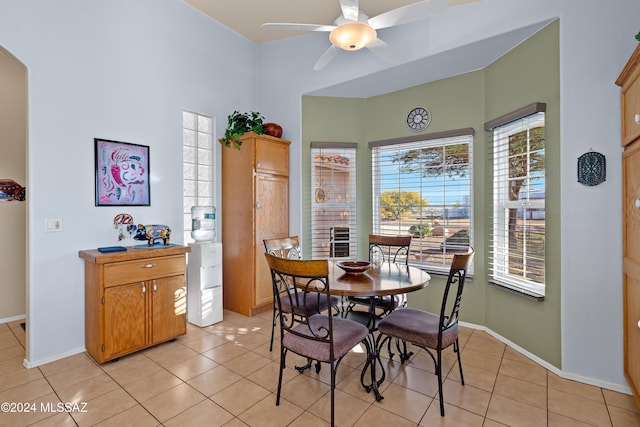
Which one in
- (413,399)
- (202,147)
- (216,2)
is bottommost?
(413,399)

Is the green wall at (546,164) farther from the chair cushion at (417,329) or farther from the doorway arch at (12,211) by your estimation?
the doorway arch at (12,211)

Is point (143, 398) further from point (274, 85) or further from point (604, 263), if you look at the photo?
point (274, 85)

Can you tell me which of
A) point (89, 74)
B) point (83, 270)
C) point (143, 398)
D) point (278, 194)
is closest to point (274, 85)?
point (278, 194)

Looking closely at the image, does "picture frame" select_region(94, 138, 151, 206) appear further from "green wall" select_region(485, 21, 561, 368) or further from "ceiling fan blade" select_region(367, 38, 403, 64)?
"green wall" select_region(485, 21, 561, 368)

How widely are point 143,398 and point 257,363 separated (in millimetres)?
829

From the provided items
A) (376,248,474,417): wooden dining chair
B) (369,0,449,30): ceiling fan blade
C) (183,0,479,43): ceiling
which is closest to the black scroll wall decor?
(376,248,474,417): wooden dining chair

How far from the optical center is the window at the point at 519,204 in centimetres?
266

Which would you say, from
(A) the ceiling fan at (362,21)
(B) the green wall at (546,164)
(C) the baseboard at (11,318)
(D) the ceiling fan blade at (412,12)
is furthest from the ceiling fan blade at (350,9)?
(C) the baseboard at (11,318)

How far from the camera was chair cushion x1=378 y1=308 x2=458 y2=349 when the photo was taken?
2.00 metres

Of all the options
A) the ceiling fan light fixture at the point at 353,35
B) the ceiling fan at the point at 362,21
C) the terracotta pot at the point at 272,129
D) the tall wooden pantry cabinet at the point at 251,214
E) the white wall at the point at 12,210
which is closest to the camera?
the ceiling fan at the point at 362,21

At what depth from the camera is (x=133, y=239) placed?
3086mm

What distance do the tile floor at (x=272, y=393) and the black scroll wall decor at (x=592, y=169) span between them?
1497 millimetres

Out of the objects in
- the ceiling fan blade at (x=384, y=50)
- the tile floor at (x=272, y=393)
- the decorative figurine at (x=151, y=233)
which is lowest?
the tile floor at (x=272, y=393)

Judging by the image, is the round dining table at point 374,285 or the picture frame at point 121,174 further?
the picture frame at point 121,174
